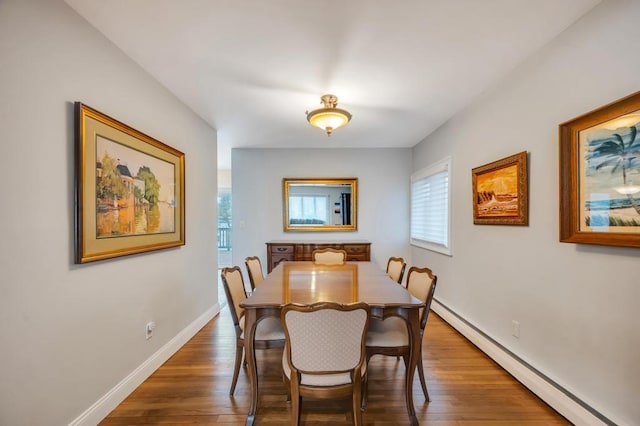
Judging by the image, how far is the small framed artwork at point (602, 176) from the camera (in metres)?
1.39

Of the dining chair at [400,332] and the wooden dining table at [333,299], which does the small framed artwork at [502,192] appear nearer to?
the dining chair at [400,332]

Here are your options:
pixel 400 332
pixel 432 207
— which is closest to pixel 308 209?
pixel 432 207

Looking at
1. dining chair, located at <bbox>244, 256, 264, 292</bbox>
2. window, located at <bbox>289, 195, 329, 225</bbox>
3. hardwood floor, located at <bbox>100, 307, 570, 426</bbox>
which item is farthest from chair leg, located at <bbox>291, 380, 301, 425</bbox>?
window, located at <bbox>289, 195, 329, 225</bbox>

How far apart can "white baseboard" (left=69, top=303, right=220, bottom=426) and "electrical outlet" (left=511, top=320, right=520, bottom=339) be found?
9.64ft

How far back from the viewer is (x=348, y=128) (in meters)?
3.68

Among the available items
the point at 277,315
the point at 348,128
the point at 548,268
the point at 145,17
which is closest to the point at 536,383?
the point at 548,268

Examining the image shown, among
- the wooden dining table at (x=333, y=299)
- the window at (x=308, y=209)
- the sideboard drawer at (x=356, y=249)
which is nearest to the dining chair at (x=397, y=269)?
the wooden dining table at (x=333, y=299)

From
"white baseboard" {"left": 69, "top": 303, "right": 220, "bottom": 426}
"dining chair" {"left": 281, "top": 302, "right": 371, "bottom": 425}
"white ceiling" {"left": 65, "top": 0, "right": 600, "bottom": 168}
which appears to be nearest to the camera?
"dining chair" {"left": 281, "top": 302, "right": 371, "bottom": 425}

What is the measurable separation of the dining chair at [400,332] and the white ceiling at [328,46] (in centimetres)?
159

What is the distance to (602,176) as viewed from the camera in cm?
153

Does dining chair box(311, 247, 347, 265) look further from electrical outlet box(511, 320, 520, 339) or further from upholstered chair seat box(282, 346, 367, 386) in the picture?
upholstered chair seat box(282, 346, 367, 386)

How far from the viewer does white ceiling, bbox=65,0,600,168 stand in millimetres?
1557

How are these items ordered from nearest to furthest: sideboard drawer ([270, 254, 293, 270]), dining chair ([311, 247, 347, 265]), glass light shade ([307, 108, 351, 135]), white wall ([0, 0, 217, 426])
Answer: white wall ([0, 0, 217, 426]), glass light shade ([307, 108, 351, 135]), dining chair ([311, 247, 347, 265]), sideboard drawer ([270, 254, 293, 270])

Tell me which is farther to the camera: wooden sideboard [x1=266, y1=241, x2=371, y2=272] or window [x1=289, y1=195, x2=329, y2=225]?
window [x1=289, y1=195, x2=329, y2=225]
